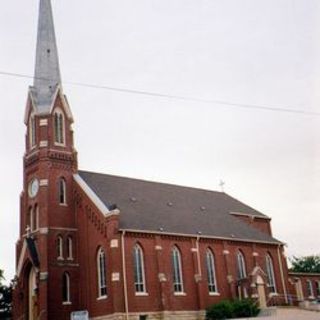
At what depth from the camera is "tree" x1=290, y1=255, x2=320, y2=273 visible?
322 ft

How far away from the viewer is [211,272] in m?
49.4

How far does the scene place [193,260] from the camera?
47719mm

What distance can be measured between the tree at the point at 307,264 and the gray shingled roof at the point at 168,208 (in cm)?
4246

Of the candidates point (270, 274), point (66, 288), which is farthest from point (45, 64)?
point (270, 274)

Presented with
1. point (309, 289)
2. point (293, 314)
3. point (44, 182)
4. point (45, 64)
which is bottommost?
point (293, 314)

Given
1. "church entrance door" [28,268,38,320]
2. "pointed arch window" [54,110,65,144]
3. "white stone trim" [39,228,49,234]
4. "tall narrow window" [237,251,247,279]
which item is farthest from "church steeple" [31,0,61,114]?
"tall narrow window" [237,251,247,279]

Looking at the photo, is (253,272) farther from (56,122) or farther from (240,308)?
(56,122)

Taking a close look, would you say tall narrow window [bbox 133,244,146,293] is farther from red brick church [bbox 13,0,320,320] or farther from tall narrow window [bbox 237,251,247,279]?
tall narrow window [bbox 237,251,247,279]

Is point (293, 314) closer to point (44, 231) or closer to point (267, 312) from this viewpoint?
point (267, 312)

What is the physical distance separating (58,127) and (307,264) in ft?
212

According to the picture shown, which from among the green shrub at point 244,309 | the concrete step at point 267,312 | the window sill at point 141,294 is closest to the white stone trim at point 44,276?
the window sill at point 141,294

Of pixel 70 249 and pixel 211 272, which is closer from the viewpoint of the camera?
pixel 70 249

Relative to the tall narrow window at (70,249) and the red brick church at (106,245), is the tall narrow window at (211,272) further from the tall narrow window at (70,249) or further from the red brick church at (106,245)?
the tall narrow window at (70,249)

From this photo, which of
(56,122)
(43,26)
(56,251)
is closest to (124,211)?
(56,251)
